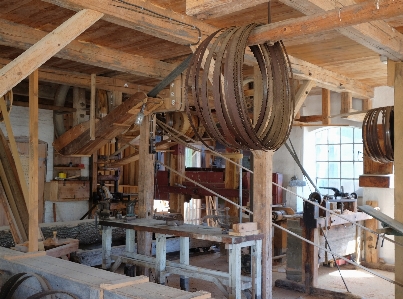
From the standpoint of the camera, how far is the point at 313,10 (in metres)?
3.27

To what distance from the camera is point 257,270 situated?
4.81 m

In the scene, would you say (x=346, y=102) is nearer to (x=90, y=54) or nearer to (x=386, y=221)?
(x=386, y=221)

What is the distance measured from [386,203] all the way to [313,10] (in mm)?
5679

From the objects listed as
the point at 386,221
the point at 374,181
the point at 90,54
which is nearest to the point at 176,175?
the point at 374,181

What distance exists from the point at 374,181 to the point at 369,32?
430 centimetres

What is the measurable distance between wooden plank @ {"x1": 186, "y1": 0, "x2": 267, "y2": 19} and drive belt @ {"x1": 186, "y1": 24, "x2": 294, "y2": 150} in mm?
123

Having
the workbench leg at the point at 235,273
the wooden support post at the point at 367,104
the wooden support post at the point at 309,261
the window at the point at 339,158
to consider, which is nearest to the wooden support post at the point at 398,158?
the workbench leg at the point at 235,273

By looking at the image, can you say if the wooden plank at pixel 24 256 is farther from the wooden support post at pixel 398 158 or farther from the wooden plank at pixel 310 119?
the wooden plank at pixel 310 119

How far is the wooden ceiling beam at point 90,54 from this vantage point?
448 centimetres

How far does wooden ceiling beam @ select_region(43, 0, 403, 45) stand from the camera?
249cm

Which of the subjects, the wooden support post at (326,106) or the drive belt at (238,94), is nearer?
the drive belt at (238,94)

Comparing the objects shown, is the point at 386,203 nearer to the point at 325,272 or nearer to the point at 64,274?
the point at 325,272

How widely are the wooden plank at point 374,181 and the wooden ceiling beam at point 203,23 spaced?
4252 mm

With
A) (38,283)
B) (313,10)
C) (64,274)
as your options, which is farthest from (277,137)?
(38,283)
